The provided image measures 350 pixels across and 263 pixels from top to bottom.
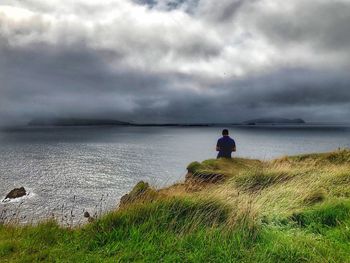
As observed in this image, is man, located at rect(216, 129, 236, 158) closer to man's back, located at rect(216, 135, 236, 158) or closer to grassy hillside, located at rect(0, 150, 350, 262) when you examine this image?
man's back, located at rect(216, 135, 236, 158)

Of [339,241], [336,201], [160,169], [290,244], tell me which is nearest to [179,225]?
[290,244]

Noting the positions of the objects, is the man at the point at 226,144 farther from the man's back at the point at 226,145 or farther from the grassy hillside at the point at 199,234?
the grassy hillside at the point at 199,234

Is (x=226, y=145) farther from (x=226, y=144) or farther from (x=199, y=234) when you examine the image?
(x=199, y=234)

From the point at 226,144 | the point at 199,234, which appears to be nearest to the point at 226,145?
the point at 226,144

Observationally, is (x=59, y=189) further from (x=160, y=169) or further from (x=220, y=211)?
(x=220, y=211)

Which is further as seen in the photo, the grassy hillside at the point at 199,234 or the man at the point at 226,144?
the man at the point at 226,144

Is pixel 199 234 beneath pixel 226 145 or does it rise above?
beneath

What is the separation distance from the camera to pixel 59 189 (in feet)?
228

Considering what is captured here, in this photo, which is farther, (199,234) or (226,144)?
(226,144)

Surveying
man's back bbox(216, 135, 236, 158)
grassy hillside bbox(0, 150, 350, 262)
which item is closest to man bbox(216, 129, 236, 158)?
man's back bbox(216, 135, 236, 158)

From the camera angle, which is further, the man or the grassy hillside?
the man

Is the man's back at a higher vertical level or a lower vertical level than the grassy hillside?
higher

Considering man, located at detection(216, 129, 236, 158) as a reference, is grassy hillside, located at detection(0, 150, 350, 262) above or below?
below

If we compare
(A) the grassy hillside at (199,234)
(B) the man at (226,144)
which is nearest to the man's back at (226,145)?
(B) the man at (226,144)
